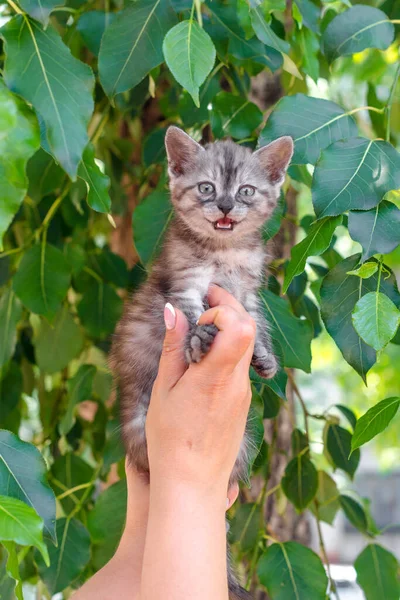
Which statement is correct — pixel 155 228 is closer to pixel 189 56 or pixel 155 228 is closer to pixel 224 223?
pixel 224 223

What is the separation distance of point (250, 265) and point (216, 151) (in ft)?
1.01

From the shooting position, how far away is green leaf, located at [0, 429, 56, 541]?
3.92ft

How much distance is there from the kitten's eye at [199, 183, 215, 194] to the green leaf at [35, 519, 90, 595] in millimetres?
871

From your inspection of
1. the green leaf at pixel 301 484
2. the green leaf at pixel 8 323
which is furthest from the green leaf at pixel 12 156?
the green leaf at pixel 301 484

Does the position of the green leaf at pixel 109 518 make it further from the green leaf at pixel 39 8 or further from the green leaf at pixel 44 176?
the green leaf at pixel 39 8

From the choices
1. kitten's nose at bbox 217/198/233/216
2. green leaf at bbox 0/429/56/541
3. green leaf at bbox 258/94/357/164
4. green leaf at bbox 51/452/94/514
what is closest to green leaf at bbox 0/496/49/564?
green leaf at bbox 0/429/56/541

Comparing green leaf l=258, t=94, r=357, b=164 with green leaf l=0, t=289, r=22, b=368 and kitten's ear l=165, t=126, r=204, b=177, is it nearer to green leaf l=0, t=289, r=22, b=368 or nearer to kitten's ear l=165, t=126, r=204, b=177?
kitten's ear l=165, t=126, r=204, b=177

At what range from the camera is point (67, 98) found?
48.6 inches

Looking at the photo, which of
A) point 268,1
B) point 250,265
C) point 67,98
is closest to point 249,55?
point 268,1

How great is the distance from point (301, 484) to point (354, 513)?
26 cm

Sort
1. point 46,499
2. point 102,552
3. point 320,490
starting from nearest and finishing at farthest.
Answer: point 46,499 < point 102,552 < point 320,490

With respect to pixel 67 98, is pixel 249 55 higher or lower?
lower

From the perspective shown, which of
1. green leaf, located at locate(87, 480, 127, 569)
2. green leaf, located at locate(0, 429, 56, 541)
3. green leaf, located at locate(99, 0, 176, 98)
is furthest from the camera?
green leaf, located at locate(87, 480, 127, 569)

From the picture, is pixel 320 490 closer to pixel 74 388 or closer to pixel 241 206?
pixel 74 388
